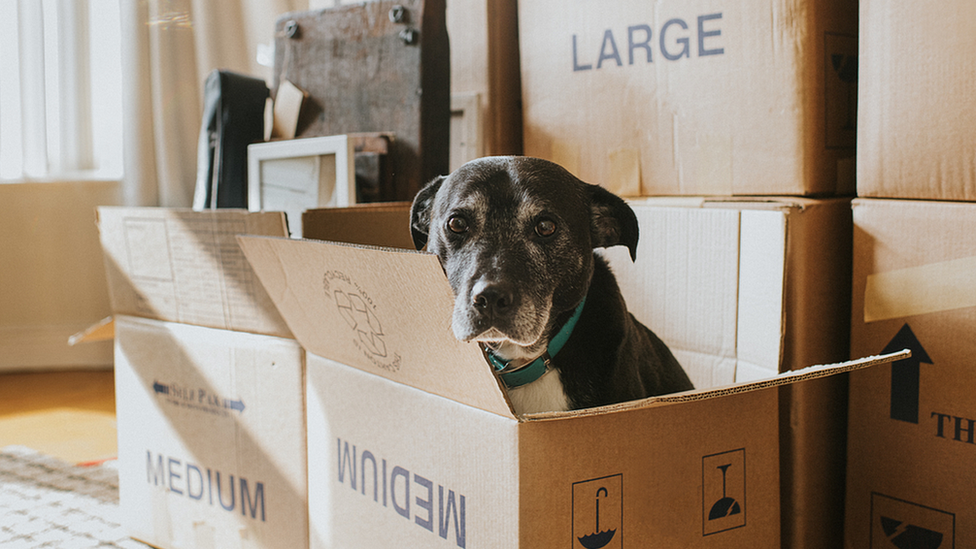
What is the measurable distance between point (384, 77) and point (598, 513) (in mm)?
1373

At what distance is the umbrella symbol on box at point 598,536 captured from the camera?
0.75m

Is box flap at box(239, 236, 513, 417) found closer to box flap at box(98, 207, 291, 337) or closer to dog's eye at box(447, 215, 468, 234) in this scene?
box flap at box(98, 207, 291, 337)

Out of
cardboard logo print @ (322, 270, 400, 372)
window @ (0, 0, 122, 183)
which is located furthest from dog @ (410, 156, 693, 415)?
window @ (0, 0, 122, 183)

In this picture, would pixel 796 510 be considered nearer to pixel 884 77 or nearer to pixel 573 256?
pixel 573 256

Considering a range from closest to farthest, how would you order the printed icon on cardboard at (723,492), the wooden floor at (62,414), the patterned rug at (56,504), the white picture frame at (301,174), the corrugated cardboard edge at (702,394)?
the corrugated cardboard edge at (702,394), the printed icon on cardboard at (723,492), the patterned rug at (56,504), the white picture frame at (301,174), the wooden floor at (62,414)

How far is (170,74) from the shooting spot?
2.81 meters

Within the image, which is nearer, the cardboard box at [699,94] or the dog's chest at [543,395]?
the dog's chest at [543,395]

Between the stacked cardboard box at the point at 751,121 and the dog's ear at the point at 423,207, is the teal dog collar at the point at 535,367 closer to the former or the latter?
the dog's ear at the point at 423,207

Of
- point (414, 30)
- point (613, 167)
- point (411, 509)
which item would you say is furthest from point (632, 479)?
point (414, 30)

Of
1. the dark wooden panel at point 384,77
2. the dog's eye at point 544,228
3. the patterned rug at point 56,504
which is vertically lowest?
the patterned rug at point 56,504

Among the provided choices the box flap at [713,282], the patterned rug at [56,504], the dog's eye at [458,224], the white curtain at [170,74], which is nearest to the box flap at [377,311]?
the dog's eye at [458,224]

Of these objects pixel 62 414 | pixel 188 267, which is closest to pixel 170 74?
pixel 62 414

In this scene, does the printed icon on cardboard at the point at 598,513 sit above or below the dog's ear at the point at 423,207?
below

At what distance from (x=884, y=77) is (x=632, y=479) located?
33.1 inches
